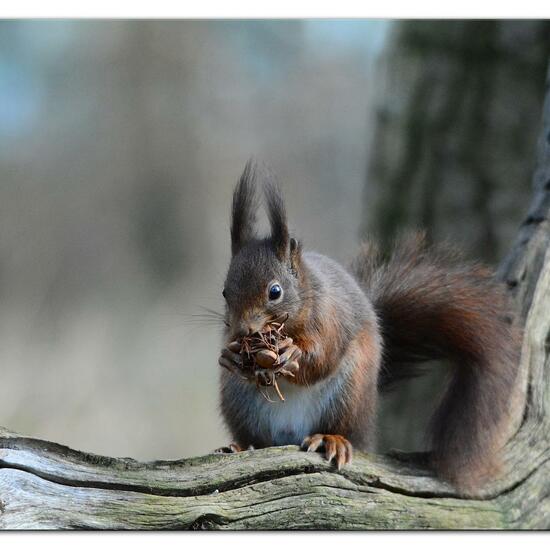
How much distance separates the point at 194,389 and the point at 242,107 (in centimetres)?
102

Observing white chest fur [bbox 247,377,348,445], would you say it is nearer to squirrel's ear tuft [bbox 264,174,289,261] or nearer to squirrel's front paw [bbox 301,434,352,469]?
squirrel's front paw [bbox 301,434,352,469]

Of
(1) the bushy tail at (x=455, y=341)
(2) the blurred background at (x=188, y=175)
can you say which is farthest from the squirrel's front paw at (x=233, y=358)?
(2) the blurred background at (x=188, y=175)

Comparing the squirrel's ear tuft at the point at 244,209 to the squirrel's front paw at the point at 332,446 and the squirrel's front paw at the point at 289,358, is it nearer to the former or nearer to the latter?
the squirrel's front paw at the point at 289,358

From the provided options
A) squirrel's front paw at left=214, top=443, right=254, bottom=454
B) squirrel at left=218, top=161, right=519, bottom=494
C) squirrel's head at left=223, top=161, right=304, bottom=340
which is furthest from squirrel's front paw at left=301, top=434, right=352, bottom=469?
squirrel's head at left=223, top=161, right=304, bottom=340

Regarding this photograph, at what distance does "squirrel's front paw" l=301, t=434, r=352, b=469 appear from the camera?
2115mm

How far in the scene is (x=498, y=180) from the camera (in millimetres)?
3047

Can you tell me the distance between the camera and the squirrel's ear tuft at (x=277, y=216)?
210cm

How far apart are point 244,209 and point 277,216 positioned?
0.11m

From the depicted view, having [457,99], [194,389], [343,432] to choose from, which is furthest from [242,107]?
[343,432]

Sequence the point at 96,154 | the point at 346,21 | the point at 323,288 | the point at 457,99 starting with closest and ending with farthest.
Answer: the point at 323,288 → the point at 346,21 → the point at 457,99 → the point at 96,154

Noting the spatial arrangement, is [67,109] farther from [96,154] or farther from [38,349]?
[38,349]

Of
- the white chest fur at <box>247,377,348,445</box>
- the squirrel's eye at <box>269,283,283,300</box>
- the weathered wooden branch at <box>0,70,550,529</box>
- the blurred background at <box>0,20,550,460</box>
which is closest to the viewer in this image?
the weathered wooden branch at <box>0,70,550,529</box>

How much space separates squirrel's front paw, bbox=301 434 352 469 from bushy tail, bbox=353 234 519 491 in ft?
0.85

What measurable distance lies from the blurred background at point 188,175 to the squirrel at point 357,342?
A: 0.63 m
